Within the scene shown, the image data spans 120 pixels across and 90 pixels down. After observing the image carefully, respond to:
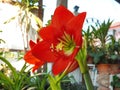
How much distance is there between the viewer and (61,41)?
0.43 meters

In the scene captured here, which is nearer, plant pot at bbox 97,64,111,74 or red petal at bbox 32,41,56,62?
red petal at bbox 32,41,56,62

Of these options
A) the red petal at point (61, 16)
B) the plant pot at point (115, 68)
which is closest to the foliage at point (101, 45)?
the plant pot at point (115, 68)

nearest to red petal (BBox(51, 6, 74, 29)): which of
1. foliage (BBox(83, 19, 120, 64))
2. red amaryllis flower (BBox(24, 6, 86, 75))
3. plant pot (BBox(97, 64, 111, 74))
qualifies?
red amaryllis flower (BBox(24, 6, 86, 75))

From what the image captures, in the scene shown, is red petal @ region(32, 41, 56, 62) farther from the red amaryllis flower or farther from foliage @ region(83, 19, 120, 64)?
foliage @ region(83, 19, 120, 64)

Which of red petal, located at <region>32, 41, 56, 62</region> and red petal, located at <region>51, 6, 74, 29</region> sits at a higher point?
red petal, located at <region>51, 6, 74, 29</region>

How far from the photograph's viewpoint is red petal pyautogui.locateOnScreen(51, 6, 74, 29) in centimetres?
42

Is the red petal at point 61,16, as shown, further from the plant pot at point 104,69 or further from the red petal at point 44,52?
the plant pot at point 104,69

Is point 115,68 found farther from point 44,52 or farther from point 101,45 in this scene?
point 44,52

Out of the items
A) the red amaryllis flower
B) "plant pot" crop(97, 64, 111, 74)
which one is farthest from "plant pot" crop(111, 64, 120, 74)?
the red amaryllis flower

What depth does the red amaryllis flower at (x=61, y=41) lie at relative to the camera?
1.33ft

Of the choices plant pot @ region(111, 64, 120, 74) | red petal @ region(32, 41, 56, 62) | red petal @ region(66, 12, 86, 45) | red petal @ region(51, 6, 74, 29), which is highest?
red petal @ region(51, 6, 74, 29)

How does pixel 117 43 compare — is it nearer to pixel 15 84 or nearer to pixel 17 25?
pixel 15 84

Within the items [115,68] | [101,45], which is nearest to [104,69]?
[115,68]

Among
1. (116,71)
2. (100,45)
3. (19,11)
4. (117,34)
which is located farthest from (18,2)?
(116,71)
